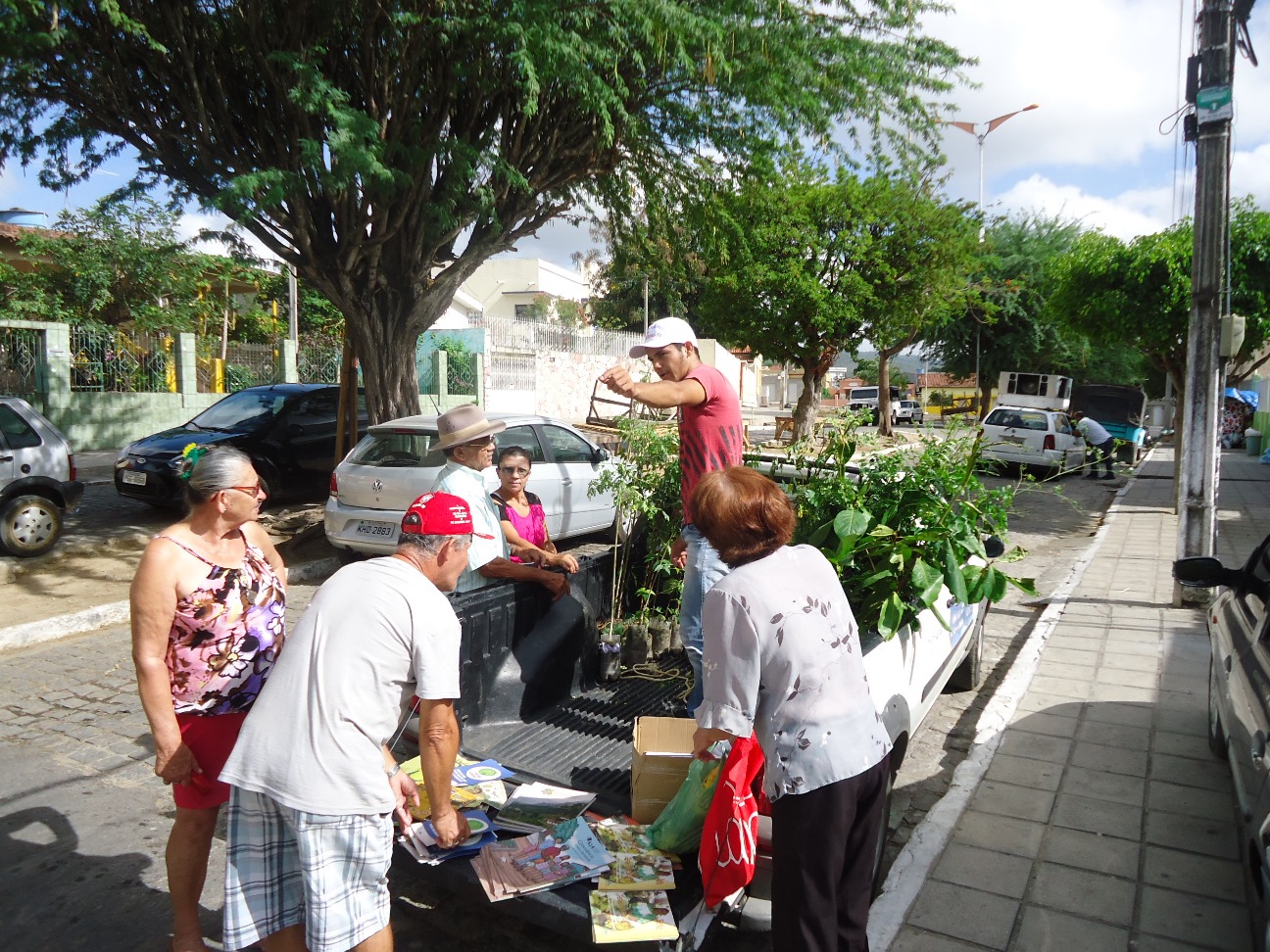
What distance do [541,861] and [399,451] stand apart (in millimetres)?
6102

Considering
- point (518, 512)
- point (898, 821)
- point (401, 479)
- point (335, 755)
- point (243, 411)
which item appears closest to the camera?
point (335, 755)

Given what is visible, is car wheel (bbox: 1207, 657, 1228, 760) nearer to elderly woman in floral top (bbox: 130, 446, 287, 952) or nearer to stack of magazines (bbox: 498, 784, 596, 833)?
stack of magazines (bbox: 498, 784, 596, 833)

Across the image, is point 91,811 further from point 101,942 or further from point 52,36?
point 52,36

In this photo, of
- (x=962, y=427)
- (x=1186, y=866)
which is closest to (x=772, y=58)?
(x=962, y=427)

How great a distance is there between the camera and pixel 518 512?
4867 millimetres

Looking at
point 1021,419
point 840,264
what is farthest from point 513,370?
point 1021,419

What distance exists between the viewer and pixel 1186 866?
3.44m

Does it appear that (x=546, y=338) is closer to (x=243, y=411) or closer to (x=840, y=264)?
(x=840, y=264)

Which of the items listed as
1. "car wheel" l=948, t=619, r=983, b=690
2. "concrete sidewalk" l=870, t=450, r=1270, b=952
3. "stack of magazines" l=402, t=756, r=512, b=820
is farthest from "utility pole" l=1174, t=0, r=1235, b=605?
"stack of magazines" l=402, t=756, r=512, b=820

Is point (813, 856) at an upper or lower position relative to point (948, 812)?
upper

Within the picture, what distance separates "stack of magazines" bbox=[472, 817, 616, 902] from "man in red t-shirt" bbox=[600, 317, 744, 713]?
3.11ft

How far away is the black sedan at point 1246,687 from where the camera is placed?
253 centimetres

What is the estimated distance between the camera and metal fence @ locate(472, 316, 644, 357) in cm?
2388

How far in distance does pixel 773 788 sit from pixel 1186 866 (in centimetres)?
227
